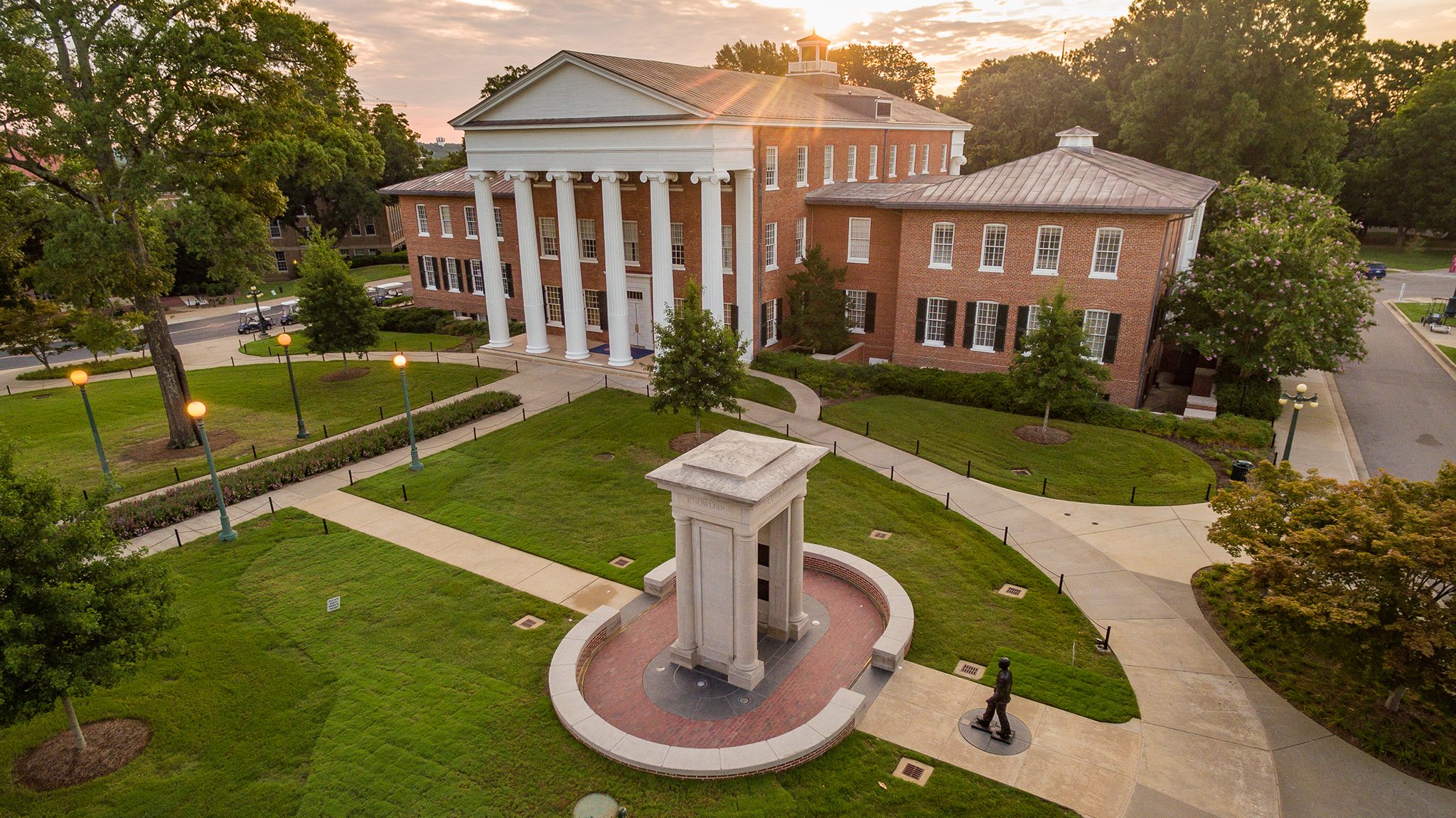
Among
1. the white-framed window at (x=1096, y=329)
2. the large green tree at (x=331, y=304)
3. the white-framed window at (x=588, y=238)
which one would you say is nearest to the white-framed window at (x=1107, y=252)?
the white-framed window at (x=1096, y=329)

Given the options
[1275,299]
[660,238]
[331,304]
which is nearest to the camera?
[1275,299]

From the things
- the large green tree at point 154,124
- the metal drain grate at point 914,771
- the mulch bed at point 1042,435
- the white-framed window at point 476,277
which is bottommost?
the metal drain grate at point 914,771


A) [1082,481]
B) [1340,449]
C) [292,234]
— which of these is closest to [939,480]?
[1082,481]

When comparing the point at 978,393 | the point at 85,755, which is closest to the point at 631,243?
the point at 978,393

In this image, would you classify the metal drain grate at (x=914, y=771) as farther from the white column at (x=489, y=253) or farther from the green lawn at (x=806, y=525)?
the white column at (x=489, y=253)

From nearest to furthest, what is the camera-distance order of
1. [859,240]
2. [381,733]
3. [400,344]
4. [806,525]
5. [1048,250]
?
[381,733] → [806,525] → [1048,250] → [859,240] → [400,344]

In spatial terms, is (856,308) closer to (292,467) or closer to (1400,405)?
(1400,405)
